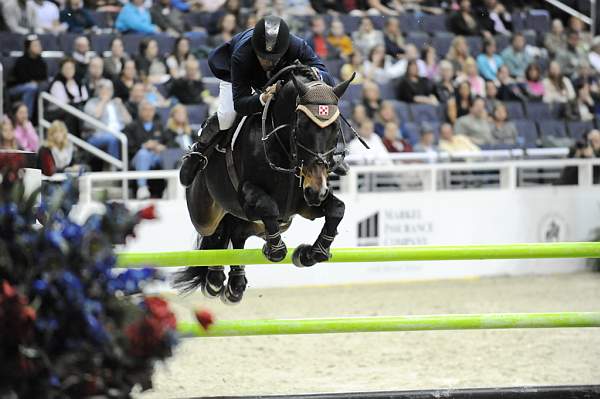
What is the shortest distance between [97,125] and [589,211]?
5.61 m

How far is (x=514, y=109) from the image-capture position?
14.0 metres

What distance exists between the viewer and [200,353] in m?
8.27

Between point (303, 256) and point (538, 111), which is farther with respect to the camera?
point (538, 111)

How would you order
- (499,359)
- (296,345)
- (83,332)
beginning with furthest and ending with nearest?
1. (296,345)
2. (499,359)
3. (83,332)

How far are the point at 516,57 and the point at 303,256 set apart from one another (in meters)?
9.51

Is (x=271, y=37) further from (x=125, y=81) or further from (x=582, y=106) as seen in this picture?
(x=582, y=106)

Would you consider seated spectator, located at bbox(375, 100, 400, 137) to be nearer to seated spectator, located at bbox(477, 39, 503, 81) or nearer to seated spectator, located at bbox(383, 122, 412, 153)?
seated spectator, located at bbox(383, 122, 412, 153)

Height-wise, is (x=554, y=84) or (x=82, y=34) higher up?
(x=82, y=34)

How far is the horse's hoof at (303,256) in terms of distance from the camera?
5664mm

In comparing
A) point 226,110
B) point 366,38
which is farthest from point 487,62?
point 226,110

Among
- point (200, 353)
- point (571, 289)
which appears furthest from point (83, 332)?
point (571, 289)

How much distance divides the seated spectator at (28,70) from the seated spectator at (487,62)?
5.79 m

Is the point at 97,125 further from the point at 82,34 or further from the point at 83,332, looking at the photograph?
the point at 83,332

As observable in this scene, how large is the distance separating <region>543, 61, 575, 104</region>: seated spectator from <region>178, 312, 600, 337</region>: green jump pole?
30.3 feet
